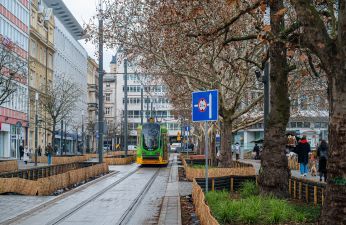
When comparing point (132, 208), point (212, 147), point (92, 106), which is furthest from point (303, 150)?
point (92, 106)

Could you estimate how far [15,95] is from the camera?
2276 inches

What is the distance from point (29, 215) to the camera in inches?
559

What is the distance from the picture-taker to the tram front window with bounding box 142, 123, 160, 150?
1753 inches

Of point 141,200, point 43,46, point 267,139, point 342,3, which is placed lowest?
point 141,200

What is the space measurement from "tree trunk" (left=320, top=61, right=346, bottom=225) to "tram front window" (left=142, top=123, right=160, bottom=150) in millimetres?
36556

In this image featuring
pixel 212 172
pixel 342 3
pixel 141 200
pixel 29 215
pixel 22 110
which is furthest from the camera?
pixel 22 110

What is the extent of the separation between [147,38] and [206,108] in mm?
15104

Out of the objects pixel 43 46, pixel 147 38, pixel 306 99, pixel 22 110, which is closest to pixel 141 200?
pixel 147 38

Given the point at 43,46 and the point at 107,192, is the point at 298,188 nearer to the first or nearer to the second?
the point at 107,192

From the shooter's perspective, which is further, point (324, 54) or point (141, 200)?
point (141, 200)

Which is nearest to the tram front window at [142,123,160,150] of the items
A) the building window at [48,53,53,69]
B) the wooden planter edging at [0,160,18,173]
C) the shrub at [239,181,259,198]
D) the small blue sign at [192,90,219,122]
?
the wooden planter edging at [0,160,18,173]

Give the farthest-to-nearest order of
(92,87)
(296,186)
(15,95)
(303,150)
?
(92,87)
(15,95)
(303,150)
(296,186)

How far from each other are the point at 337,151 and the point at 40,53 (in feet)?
247

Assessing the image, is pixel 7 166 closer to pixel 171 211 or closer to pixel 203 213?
pixel 171 211
